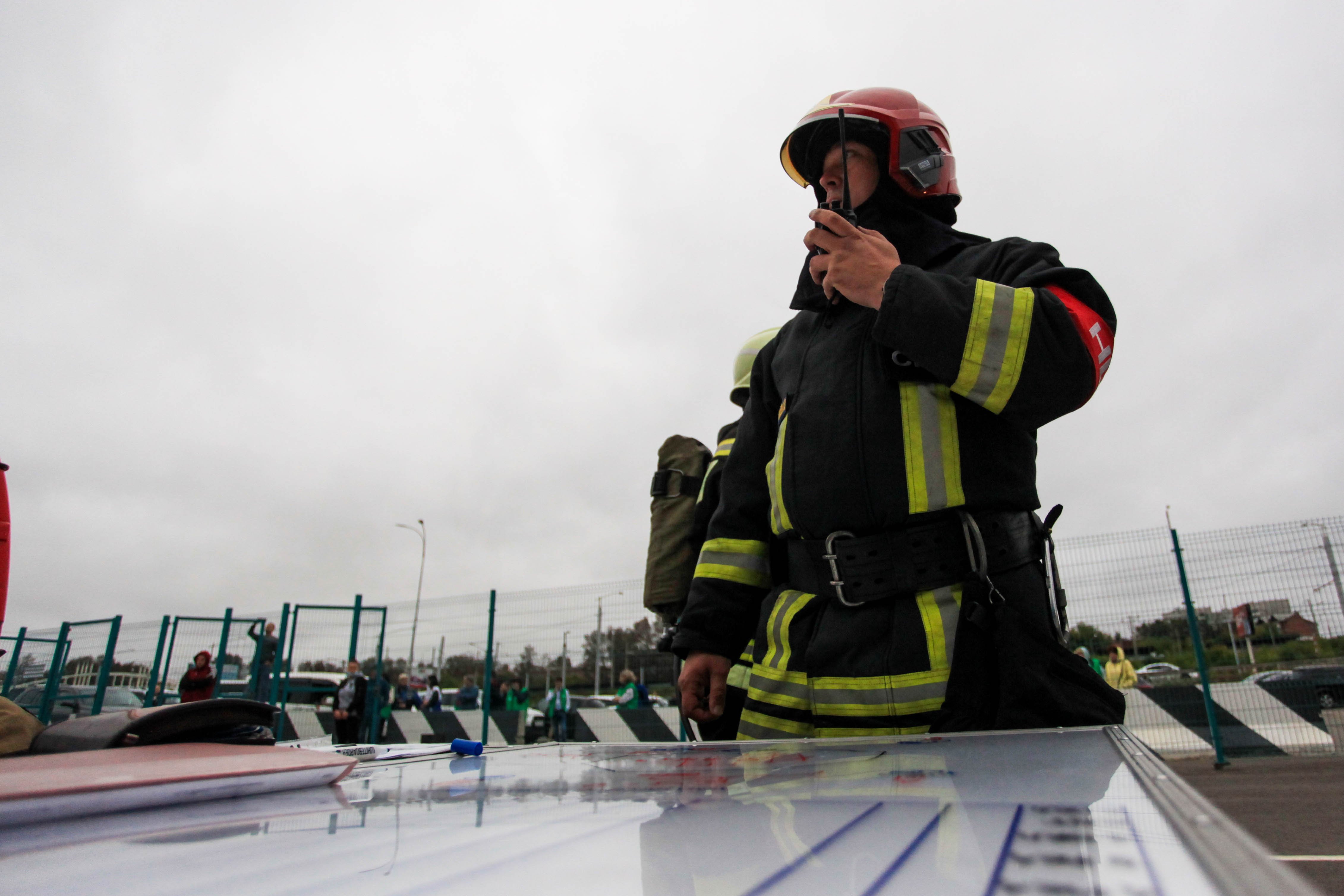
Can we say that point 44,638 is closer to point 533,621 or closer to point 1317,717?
point 533,621

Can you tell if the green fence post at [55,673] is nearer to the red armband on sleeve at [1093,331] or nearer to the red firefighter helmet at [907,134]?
the red firefighter helmet at [907,134]

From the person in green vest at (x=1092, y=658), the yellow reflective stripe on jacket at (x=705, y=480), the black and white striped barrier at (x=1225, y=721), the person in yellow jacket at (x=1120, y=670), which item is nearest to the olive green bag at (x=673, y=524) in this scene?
the yellow reflective stripe on jacket at (x=705, y=480)

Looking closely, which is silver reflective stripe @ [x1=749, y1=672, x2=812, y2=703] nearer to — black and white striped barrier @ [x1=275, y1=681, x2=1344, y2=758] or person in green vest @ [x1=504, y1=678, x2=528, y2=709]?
black and white striped barrier @ [x1=275, y1=681, x2=1344, y2=758]

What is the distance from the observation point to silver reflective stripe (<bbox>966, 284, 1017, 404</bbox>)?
125 centimetres

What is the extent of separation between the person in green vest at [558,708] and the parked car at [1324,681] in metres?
6.54

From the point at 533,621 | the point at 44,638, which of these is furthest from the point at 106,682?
the point at 533,621

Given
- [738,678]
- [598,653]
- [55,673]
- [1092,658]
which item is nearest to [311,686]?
[598,653]

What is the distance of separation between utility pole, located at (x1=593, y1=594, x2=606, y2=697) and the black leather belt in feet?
21.3

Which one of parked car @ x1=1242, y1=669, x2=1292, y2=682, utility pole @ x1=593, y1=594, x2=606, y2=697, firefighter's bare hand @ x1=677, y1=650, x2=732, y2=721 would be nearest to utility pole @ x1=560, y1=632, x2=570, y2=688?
utility pole @ x1=593, y1=594, x2=606, y2=697

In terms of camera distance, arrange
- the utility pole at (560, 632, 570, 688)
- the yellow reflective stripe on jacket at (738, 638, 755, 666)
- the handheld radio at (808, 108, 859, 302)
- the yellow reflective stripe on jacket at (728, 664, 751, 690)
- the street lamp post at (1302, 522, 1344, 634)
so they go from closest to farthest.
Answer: the handheld radio at (808, 108, 859, 302), the yellow reflective stripe on jacket at (738, 638, 755, 666), the yellow reflective stripe on jacket at (728, 664, 751, 690), the street lamp post at (1302, 522, 1344, 634), the utility pole at (560, 632, 570, 688)

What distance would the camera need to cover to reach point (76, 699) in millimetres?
10836

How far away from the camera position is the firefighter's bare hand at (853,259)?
138 cm

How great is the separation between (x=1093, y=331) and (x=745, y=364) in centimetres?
237

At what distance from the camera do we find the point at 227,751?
3.18 ft
